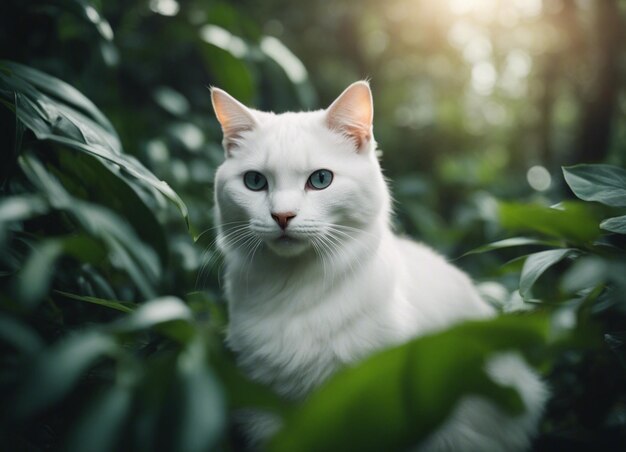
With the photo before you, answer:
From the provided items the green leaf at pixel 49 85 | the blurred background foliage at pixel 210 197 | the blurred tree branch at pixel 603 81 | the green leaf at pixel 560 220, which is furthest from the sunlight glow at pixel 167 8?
the blurred tree branch at pixel 603 81

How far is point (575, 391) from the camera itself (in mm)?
1713

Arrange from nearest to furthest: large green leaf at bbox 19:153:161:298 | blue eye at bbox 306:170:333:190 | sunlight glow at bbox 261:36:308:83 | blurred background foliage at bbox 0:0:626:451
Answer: blurred background foliage at bbox 0:0:626:451 < large green leaf at bbox 19:153:161:298 < blue eye at bbox 306:170:333:190 < sunlight glow at bbox 261:36:308:83

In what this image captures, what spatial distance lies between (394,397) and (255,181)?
0.85 metres

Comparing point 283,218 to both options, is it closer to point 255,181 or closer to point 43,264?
point 255,181

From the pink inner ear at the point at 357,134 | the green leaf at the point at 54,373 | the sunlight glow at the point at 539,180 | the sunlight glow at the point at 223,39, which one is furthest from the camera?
the sunlight glow at the point at 539,180

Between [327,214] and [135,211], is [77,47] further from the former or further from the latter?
[327,214]

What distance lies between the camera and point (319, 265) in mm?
1408

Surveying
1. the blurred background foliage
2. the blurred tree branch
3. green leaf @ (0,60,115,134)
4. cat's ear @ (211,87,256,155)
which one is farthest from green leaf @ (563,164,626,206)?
the blurred tree branch

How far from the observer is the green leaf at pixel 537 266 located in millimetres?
1120

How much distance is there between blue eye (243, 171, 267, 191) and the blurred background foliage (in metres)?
0.20

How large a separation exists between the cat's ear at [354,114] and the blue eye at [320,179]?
6.8 inches

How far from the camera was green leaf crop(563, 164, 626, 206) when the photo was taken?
3.61 feet

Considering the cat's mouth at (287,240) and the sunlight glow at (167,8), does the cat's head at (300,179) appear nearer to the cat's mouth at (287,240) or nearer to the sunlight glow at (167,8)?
the cat's mouth at (287,240)

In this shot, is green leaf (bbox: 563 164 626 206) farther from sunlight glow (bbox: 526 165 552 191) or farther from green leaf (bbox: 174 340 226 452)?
sunlight glow (bbox: 526 165 552 191)
